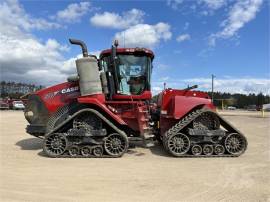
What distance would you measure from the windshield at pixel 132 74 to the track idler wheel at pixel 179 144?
6.33 ft

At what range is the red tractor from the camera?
9742 mm

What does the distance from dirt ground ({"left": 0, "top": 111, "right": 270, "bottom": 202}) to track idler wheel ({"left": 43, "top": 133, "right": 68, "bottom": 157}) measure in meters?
0.33

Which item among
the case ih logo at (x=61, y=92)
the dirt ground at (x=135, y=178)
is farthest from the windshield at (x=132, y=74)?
the dirt ground at (x=135, y=178)

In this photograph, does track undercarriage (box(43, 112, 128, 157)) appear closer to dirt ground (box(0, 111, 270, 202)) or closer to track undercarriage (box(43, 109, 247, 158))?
track undercarriage (box(43, 109, 247, 158))

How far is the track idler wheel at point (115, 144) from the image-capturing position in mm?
9688

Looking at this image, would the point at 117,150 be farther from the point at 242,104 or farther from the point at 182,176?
the point at 242,104

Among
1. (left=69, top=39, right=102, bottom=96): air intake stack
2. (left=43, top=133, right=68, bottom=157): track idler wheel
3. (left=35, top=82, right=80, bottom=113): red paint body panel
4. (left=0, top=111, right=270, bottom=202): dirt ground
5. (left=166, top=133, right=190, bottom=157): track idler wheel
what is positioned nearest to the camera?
(left=0, top=111, right=270, bottom=202): dirt ground

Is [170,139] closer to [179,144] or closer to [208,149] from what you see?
[179,144]

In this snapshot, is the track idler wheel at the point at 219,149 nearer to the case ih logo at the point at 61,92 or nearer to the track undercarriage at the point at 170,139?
the track undercarriage at the point at 170,139

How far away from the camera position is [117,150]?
975 cm

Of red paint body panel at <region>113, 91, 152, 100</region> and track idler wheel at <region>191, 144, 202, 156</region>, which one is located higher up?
red paint body panel at <region>113, 91, 152, 100</region>

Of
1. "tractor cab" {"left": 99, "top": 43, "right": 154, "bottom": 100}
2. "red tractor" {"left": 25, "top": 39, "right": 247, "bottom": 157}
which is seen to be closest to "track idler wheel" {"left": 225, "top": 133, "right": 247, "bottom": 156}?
"red tractor" {"left": 25, "top": 39, "right": 247, "bottom": 157}

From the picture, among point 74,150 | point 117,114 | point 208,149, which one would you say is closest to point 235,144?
point 208,149

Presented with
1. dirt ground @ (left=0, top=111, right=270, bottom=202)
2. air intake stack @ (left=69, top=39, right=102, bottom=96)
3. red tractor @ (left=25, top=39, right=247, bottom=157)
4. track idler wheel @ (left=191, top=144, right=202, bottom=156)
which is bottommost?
dirt ground @ (left=0, top=111, right=270, bottom=202)
